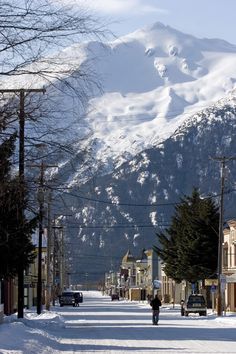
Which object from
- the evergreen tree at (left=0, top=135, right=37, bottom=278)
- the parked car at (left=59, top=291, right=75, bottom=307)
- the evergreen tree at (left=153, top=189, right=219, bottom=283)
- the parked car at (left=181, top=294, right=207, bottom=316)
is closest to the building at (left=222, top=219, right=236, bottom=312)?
the evergreen tree at (left=153, top=189, right=219, bottom=283)

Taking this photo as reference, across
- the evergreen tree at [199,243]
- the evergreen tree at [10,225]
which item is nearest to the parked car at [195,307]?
the evergreen tree at [199,243]

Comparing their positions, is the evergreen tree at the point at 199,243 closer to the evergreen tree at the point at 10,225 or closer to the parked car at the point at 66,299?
the parked car at the point at 66,299

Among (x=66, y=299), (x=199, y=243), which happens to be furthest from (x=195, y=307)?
(x=66, y=299)

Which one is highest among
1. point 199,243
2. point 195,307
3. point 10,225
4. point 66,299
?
point 199,243

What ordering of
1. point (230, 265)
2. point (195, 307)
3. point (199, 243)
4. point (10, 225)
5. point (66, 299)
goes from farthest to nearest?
point (66, 299) < point (230, 265) < point (199, 243) < point (195, 307) < point (10, 225)

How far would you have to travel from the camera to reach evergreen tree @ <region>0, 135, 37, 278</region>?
805 inches

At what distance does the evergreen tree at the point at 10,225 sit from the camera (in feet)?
67.1

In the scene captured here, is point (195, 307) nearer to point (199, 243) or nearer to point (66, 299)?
point (199, 243)

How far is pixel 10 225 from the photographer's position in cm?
3581

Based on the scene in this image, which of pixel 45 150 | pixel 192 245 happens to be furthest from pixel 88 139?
pixel 192 245

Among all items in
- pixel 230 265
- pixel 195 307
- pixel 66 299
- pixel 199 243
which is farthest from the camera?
pixel 66 299

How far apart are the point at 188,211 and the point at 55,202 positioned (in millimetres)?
76587

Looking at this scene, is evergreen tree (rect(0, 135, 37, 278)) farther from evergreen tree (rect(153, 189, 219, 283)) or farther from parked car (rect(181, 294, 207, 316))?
evergreen tree (rect(153, 189, 219, 283))

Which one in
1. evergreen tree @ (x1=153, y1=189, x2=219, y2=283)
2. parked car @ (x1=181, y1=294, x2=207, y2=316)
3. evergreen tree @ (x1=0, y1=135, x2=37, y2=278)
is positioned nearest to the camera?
evergreen tree @ (x1=0, y1=135, x2=37, y2=278)
